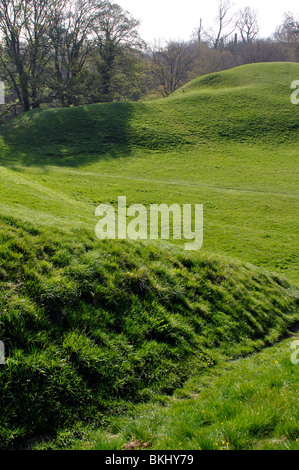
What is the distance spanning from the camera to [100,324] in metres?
7.04

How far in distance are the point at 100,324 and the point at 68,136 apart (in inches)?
1809

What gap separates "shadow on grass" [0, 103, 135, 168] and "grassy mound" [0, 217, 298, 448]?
32.9m

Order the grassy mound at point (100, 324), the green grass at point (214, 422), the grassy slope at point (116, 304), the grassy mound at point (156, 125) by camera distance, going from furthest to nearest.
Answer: the grassy mound at point (156, 125), the grassy slope at point (116, 304), the grassy mound at point (100, 324), the green grass at point (214, 422)

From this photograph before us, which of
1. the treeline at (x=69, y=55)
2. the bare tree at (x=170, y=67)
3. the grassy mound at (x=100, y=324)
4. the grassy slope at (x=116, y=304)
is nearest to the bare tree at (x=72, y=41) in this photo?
the treeline at (x=69, y=55)

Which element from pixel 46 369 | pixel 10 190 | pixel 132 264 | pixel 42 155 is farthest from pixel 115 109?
pixel 46 369

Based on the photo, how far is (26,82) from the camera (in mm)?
54062

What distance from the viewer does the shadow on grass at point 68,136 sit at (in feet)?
138

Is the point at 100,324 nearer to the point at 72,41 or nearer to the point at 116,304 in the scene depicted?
the point at 116,304

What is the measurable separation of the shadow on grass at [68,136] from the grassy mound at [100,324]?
3288cm

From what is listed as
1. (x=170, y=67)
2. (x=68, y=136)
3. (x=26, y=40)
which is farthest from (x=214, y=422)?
(x=170, y=67)

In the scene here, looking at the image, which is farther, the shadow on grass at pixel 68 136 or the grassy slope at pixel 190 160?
the shadow on grass at pixel 68 136

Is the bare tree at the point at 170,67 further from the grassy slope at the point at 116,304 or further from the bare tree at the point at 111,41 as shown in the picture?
the grassy slope at the point at 116,304

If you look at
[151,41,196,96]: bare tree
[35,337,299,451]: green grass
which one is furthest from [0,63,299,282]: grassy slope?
[151,41,196,96]: bare tree
